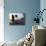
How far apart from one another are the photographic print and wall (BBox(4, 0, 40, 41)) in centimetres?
12

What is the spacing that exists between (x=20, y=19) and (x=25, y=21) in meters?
0.22

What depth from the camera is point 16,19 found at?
18.6 ft

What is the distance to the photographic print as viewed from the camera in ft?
18.6

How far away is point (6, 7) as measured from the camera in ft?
18.3

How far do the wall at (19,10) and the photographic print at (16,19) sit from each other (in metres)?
0.12

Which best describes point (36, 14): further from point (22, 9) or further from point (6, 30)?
point (6, 30)

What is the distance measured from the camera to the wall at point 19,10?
5617 millimetres

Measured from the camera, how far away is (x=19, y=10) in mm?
→ 5641

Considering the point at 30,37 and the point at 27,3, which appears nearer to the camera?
the point at 30,37

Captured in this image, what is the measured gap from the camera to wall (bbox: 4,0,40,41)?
5.62 metres

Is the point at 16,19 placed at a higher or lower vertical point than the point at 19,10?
lower

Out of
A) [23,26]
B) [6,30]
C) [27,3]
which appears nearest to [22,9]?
[27,3]

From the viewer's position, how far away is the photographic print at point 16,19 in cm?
566

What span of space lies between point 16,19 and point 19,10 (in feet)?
1.28
